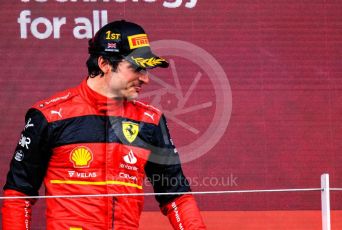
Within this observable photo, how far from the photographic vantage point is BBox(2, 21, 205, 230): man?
290cm

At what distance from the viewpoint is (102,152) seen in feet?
9.78

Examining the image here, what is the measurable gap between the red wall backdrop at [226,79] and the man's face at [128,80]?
138 cm

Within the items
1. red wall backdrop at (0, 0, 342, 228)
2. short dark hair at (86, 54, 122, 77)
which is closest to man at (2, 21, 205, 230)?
short dark hair at (86, 54, 122, 77)

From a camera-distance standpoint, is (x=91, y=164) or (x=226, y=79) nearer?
(x=91, y=164)

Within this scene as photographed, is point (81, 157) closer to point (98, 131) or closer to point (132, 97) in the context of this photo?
point (98, 131)

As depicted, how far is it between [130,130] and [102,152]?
0.14 meters

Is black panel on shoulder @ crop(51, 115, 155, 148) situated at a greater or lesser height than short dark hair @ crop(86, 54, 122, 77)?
lesser

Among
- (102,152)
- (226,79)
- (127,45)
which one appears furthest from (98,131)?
(226,79)

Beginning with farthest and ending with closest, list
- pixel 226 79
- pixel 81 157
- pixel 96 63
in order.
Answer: pixel 226 79 → pixel 96 63 → pixel 81 157

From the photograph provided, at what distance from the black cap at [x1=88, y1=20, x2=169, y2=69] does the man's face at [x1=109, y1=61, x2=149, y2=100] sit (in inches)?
1.2

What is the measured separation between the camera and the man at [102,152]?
9.50 ft

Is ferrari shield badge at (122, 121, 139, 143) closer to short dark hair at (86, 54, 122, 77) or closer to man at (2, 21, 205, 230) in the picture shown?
man at (2, 21, 205, 230)

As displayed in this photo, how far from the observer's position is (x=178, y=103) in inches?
173

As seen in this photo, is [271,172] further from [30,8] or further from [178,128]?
[30,8]
